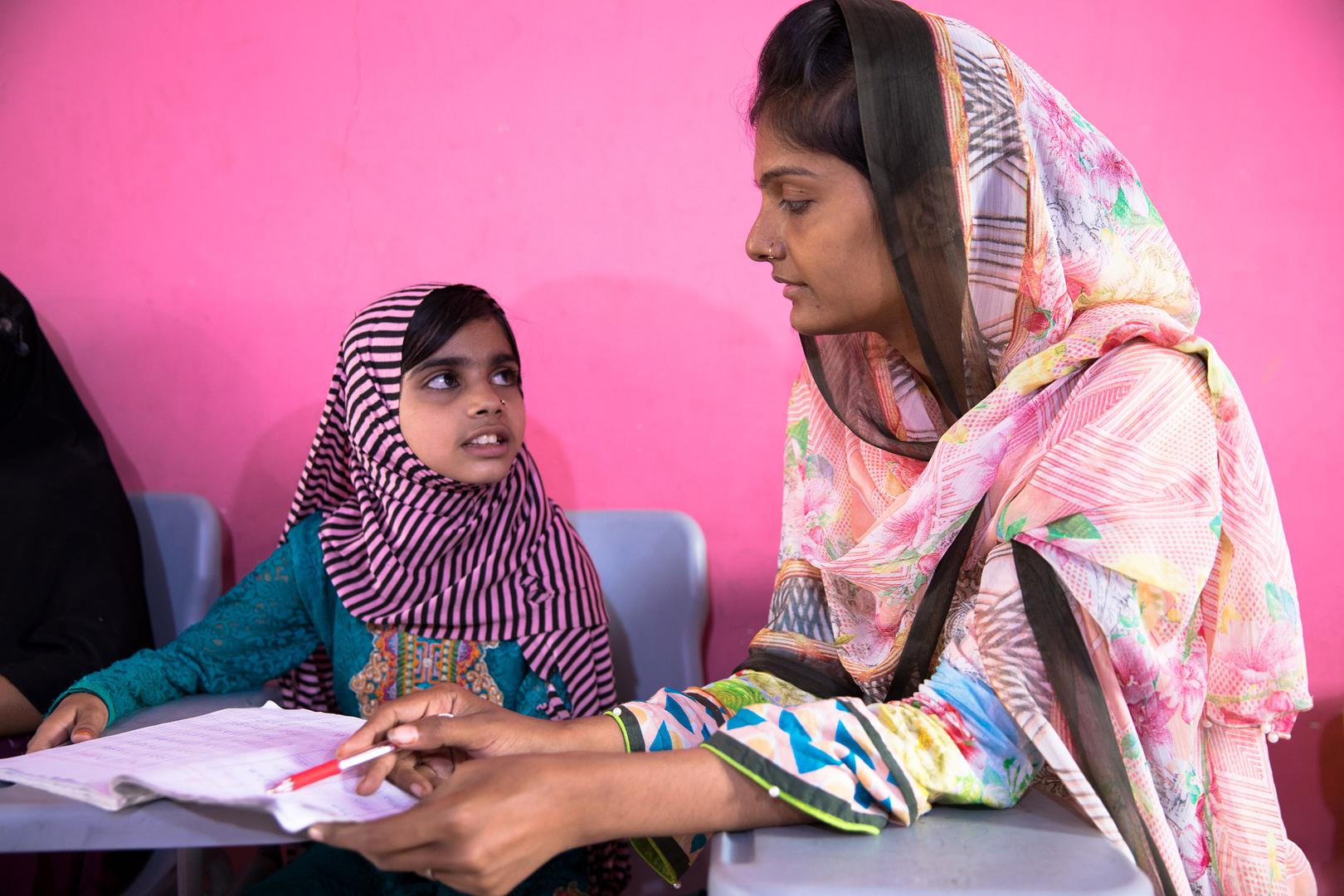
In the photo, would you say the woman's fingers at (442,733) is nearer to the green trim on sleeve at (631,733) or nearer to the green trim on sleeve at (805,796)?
the green trim on sleeve at (631,733)

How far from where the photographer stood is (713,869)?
2.36 feet

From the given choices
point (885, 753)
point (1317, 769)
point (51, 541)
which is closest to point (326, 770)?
point (885, 753)

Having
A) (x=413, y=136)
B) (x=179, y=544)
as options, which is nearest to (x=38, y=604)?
(x=179, y=544)

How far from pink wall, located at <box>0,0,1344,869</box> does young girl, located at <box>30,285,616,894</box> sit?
297mm

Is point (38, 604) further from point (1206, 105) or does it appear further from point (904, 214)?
point (1206, 105)

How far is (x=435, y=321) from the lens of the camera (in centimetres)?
141

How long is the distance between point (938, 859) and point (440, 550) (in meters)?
0.90

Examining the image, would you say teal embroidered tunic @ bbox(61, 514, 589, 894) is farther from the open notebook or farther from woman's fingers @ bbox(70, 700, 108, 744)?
the open notebook

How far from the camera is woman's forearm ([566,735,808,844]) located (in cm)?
74

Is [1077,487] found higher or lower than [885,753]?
higher

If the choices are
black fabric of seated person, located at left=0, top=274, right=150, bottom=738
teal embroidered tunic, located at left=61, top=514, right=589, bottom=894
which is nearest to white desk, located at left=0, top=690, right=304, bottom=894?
teal embroidered tunic, located at left=61, top=514, right=589, bottom=894

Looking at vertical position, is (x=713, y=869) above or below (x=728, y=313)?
below

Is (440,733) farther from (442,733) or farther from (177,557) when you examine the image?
(177,557)

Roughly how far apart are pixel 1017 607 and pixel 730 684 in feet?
1.16
